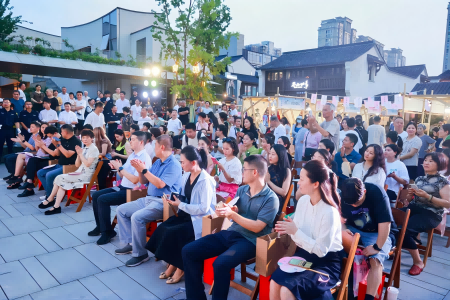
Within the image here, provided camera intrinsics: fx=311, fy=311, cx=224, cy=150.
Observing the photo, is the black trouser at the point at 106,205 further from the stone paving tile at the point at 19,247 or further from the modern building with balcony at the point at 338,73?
the modern building with balcony at the point at 338,73

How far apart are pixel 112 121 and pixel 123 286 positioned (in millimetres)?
8300

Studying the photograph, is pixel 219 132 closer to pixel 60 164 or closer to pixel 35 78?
pixel 60 164

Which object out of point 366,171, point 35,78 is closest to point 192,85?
point 366,171

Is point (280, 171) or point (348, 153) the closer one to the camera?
point (280, 171)

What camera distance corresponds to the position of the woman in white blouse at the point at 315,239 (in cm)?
225

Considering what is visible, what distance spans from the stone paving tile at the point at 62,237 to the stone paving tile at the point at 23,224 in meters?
0.26

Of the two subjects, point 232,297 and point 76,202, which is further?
point 76,202

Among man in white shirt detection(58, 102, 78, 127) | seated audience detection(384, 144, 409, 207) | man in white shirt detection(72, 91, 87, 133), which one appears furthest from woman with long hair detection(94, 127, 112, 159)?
man in white shirt detection(72, 91, 87, 133)

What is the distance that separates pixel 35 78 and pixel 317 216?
80.0ft

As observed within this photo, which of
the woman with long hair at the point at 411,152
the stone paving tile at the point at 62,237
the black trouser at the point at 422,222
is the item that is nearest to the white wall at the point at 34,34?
the stone paving tile at the point at 62,237

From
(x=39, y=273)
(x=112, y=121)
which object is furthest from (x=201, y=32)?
(x=39, y=273)

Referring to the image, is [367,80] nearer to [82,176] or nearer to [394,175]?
[394,175]

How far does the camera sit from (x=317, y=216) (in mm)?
2424

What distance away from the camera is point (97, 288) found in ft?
10.3
